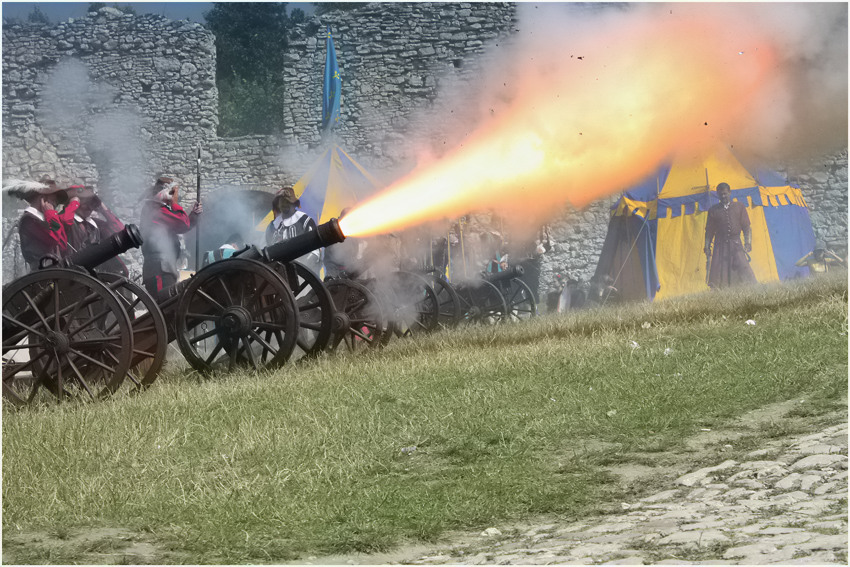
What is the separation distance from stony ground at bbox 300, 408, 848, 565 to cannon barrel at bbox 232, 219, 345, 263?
151 inches

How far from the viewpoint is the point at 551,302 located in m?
20.0

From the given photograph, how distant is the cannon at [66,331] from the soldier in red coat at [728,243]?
12150mm

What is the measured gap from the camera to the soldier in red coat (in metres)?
17.5

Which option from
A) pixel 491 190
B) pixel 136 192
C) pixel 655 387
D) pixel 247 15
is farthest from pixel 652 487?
pixel 247 15

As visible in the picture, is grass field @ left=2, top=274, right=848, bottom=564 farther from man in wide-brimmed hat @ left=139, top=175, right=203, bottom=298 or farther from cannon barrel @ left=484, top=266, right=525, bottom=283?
cannon barrel @ left=484, top=266, right=525, bottom=283

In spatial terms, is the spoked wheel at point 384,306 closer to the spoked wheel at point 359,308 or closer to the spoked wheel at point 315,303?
the spoked wheel at point 359,308

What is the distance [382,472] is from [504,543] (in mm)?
1164

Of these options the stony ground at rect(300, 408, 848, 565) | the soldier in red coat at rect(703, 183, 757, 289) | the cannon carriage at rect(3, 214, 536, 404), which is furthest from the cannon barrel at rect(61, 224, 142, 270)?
the soldier in red coat at rect(703, 183, 757, 289)

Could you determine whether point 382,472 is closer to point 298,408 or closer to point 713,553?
point 298,408

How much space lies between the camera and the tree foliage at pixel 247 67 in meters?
23.1

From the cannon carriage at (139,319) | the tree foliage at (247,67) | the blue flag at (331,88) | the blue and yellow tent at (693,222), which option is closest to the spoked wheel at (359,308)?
the cannon carriage at (139,319)

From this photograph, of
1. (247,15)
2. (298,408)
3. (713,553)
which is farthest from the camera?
(247,15)

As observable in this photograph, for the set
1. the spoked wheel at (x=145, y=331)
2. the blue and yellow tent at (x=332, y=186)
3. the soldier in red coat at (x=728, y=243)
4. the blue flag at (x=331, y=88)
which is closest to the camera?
the spoked wheel at (x=145, y=331)

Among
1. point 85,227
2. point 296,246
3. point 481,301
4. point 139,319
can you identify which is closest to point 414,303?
point 481,301
